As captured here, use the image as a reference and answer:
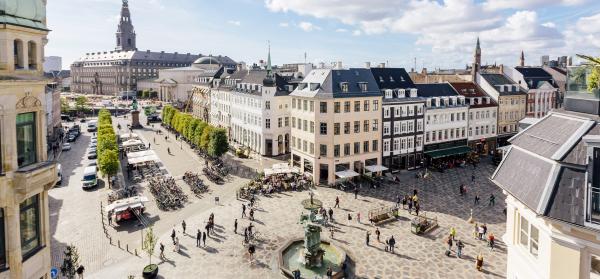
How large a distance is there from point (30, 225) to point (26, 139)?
2881mm

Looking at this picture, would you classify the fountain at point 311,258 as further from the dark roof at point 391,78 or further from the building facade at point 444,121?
the building facade at point 444,121

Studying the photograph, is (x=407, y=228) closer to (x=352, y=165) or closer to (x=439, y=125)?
(x=352, y=165)

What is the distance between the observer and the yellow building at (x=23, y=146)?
39.1 feet

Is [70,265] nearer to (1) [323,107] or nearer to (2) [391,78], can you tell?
(1) [323,107]

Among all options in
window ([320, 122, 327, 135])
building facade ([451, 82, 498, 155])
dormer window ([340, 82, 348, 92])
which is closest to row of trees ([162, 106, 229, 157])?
window ([320, 122, 327, 135])

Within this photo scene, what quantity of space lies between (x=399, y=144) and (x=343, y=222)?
79.4ft

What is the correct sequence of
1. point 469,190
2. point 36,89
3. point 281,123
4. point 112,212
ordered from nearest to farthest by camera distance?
point 36,89 < point 112,212 < point 469,190 < point 281,123

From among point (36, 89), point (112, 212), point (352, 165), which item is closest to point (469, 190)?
point (352, 165)

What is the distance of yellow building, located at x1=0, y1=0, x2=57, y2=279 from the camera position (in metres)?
11.9

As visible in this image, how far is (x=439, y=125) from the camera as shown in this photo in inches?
2557

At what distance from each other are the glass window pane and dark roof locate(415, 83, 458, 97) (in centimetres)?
5878

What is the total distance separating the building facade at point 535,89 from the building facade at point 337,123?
39.5 m

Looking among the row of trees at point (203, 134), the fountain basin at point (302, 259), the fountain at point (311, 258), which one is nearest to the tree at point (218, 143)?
the row of trees at point (203, 134)

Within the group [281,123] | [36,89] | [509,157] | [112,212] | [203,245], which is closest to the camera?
[36,89]
